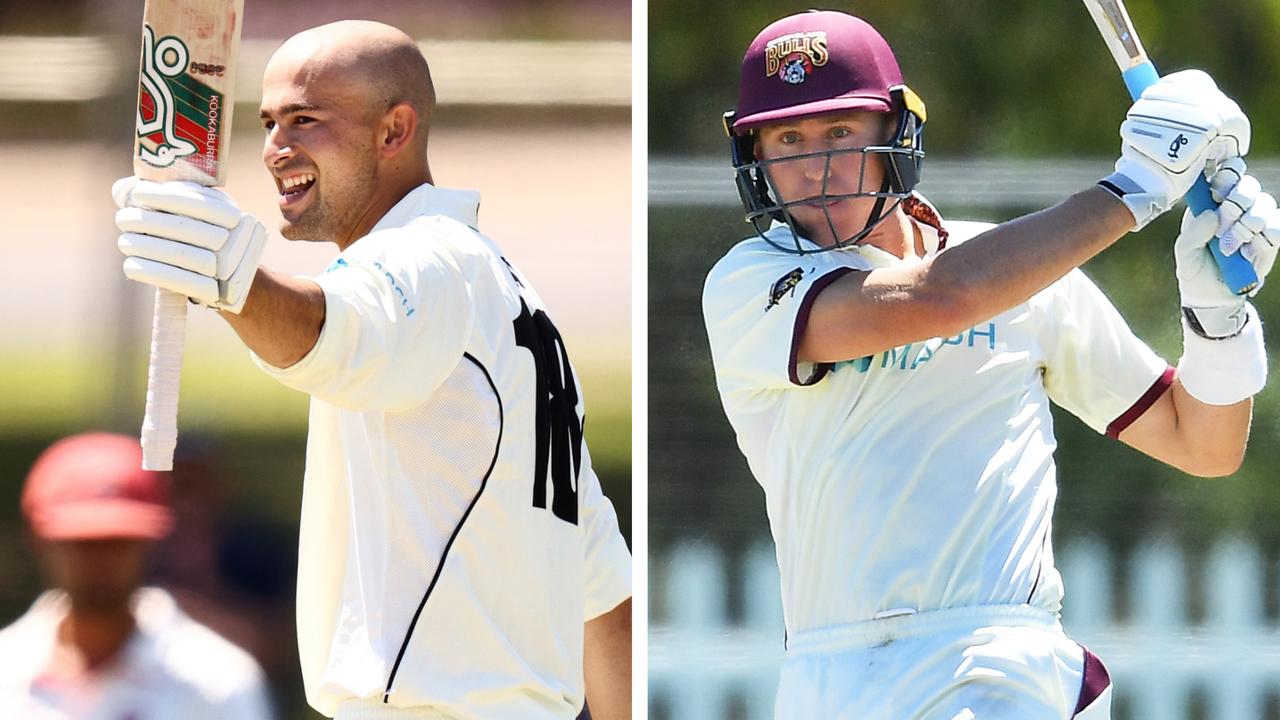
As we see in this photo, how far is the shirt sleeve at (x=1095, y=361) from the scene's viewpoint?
105 inches

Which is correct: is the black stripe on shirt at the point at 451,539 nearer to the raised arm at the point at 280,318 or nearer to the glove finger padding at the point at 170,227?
the raised arm at the point at 280,318

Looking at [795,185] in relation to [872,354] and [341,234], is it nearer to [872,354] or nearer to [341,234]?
[872,354]

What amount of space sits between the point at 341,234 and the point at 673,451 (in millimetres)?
1741

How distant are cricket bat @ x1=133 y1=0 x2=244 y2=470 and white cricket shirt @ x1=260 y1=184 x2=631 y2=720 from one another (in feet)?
1.02

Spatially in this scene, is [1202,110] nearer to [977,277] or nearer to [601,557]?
[977,277]

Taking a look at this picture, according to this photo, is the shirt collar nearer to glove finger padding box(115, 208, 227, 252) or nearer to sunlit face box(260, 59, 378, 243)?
sunlit face box(260, 59, 378, 243)

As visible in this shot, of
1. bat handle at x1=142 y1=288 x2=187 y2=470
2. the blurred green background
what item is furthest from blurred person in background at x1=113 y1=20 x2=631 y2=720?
the blurred green background

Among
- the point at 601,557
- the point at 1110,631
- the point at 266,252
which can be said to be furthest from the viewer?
the point at 1110,631

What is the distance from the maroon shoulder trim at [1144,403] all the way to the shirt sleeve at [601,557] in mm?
789

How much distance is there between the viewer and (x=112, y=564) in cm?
348

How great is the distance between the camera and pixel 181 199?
1.90 metres

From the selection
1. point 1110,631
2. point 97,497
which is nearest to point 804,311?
point 97,497

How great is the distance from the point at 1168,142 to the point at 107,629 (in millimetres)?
2057

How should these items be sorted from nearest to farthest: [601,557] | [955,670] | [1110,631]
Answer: [955,670], [601,557], [1110,631]
